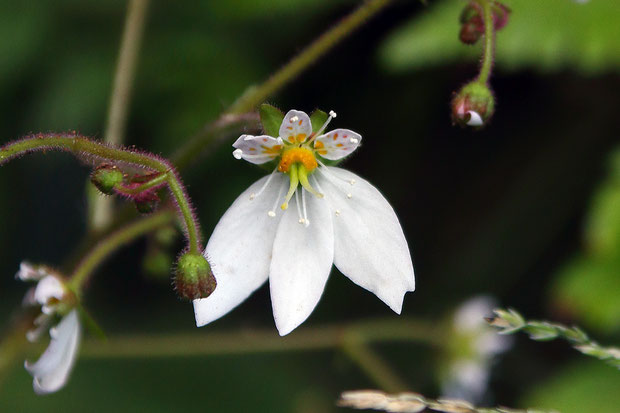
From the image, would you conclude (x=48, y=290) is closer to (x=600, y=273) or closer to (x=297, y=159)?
(x=297, y=159)

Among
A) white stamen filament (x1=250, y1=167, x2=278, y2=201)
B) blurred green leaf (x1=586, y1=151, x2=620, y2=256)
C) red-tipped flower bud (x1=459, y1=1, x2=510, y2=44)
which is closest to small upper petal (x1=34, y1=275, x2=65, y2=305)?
white stamen filament (x1=250, y1=167, x2=278, y2=201)

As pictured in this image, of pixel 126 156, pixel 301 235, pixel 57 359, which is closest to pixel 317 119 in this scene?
pixel 301 235

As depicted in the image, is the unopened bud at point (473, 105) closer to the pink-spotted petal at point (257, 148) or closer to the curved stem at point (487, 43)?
the curved stem at point (487, 43)

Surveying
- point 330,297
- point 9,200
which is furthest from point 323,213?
point 9,200

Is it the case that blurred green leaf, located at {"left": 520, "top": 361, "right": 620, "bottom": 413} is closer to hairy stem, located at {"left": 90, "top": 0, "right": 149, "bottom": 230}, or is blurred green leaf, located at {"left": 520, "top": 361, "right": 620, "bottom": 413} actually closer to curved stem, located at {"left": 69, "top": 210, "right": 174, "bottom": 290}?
curved stem, located at {"left": 69, "top": 210, "right": 174, "bottom": 290}

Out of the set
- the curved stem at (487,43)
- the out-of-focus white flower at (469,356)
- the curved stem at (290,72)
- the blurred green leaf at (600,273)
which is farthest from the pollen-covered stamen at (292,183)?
the out-of-focus white flower at (469,356)

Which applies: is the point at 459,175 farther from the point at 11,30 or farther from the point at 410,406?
the point at 410,406

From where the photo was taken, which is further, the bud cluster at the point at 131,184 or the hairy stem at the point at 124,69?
the hairy stem at the point at 124,69
